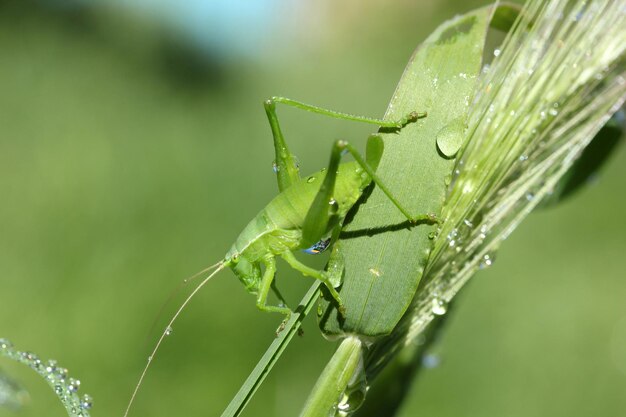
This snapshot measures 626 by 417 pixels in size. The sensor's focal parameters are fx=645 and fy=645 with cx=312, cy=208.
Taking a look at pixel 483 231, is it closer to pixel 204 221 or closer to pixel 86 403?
pixel 86 403

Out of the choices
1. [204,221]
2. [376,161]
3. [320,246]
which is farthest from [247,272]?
[204,221]

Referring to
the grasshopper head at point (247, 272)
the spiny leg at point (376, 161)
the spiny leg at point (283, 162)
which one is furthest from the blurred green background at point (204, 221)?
the spiny leg at point (376, 161)

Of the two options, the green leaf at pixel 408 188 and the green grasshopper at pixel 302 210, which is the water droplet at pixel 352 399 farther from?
the green grasshopper at pixel 302 210

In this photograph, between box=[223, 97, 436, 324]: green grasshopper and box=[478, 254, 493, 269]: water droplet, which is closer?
box=[478, 254, 493, 269]: water droplet

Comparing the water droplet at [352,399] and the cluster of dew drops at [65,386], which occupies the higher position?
the cluster of dew drops at [65,386]

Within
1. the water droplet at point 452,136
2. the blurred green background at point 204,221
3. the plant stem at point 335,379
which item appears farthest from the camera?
the blurred green background at point 204,221

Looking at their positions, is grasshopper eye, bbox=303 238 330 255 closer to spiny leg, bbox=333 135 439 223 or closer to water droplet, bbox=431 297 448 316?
spiny leg, bbox=333 135 439 223

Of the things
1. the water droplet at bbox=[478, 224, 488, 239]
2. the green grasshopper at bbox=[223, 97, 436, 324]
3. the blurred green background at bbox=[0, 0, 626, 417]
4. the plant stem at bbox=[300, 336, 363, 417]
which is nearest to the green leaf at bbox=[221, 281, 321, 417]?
the plant stem at bbox=[300, 336, 363, 417]

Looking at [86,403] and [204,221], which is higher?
[86,403]
